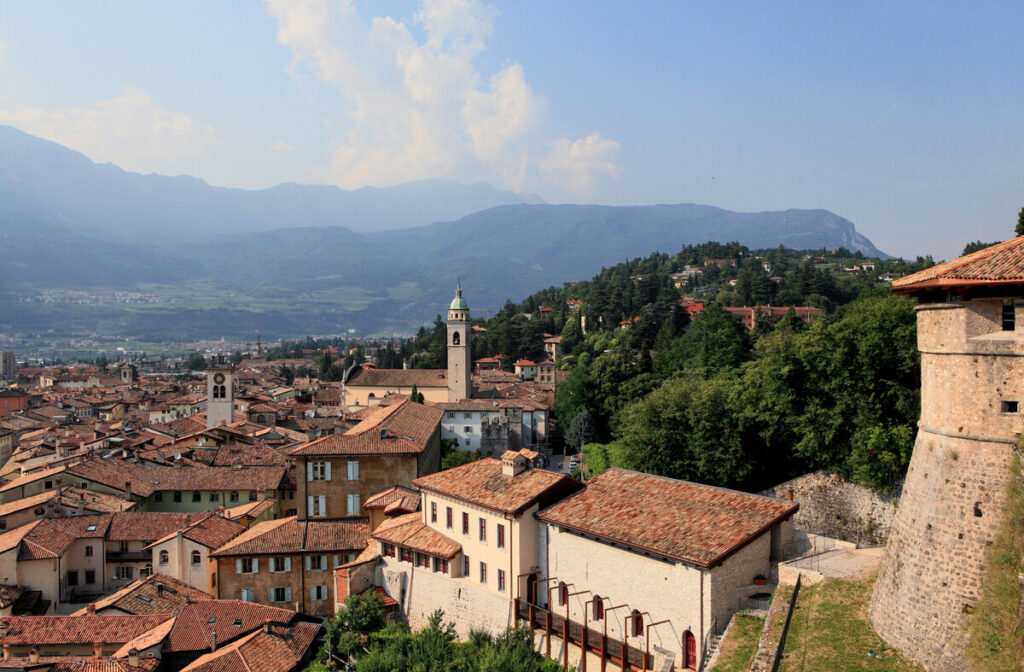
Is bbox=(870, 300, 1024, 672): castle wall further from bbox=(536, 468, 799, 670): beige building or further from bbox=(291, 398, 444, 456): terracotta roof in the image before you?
bbox=(291, 398, 444, 456): terracotta roof

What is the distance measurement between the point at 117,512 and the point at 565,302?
94438mm

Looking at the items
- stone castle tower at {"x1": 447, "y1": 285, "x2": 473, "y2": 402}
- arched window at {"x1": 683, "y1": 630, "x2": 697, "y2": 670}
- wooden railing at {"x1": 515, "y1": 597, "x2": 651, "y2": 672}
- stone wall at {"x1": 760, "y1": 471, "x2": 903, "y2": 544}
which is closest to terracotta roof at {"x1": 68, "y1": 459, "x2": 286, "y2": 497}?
wooden railing at {"x1": 515, "y1": 597, "x2": 651, "y2": 672}

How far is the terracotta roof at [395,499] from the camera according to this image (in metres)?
30.8

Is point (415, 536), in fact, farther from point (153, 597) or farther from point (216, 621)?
point (153, 597)

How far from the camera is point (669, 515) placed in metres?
21.3

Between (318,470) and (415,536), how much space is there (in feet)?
24.7

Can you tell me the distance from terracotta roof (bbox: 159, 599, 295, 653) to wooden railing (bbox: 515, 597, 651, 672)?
10250mm

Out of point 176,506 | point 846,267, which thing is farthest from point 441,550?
point 846,267

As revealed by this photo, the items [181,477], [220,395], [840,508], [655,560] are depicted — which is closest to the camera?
[655,560]

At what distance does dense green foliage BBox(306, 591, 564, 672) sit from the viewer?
→ 70.4ft

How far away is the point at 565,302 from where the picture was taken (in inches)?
5032

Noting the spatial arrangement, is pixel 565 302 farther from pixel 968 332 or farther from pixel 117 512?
pixel 968 332

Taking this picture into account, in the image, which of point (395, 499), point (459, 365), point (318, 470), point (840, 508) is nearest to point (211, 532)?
point (318, 470)

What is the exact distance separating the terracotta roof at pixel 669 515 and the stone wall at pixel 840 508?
22.3 feet
